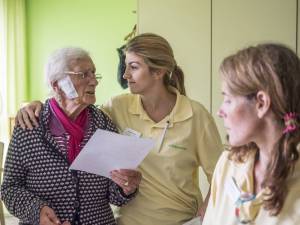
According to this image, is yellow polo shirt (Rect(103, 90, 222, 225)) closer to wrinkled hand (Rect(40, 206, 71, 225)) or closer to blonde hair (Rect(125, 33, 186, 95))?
blonde hair (Rect(125, 33, 186, 95))

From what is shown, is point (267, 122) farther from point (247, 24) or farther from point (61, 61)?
point (247, 24)

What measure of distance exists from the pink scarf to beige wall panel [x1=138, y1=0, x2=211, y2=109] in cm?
151

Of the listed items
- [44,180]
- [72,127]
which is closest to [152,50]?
[72,127]

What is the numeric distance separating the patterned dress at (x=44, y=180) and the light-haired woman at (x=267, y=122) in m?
0.61

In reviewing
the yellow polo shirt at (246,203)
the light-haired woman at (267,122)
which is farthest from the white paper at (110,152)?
the light-haired woman at (267,122)

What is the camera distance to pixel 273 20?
269cm

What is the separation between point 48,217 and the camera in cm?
137

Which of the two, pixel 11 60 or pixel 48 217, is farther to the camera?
pixel 11 60

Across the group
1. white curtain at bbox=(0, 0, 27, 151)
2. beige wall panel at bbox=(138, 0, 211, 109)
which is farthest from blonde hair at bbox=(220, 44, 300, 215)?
white curtain at bbox=(0, 0, 27, 151)

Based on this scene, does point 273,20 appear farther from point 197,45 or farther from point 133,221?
point 133,221

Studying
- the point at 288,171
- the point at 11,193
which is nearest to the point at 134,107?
the point at 11,193

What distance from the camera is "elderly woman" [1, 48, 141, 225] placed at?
1.43 metres

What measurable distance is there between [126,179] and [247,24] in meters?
1.73

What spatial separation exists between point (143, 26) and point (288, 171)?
2.23 meters
